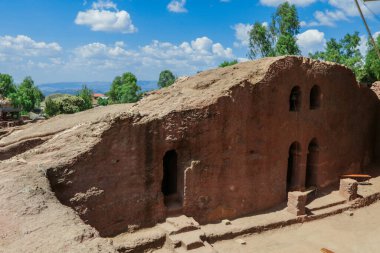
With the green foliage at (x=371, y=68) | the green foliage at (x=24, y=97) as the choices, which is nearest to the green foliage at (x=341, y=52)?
the green foliage at (x=371, y=68)

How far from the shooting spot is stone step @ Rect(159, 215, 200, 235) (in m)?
11.7

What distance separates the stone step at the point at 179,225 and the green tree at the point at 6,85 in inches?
1973

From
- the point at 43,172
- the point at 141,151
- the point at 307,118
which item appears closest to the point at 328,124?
the point at 307,118

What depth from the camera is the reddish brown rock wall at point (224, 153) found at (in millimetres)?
11094

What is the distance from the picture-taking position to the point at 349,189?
16.7 metres

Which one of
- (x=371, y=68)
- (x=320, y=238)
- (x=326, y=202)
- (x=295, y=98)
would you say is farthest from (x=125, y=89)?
(x=320, y=238)

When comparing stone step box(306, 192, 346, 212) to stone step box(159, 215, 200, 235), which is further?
stone step box(306, 192, 346, 212)

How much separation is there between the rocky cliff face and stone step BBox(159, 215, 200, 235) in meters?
0.35

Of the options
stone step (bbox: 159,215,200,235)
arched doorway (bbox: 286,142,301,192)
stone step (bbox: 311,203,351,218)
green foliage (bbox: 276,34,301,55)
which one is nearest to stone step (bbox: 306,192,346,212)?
stone step (bbox: 311,203,351,218)

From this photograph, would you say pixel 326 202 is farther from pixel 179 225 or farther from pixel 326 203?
pixel 179 225

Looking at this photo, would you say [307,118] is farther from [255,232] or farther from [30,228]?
[30,228]

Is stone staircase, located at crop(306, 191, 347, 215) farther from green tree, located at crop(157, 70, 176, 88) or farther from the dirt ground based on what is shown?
green tree, located at crop(157, 70, 176, 88)

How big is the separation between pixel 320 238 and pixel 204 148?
5.63 m

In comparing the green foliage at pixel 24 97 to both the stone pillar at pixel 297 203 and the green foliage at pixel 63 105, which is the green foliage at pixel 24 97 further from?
Answer: the stone pillar at pixel 297 203
